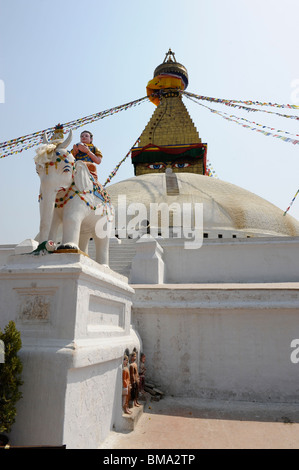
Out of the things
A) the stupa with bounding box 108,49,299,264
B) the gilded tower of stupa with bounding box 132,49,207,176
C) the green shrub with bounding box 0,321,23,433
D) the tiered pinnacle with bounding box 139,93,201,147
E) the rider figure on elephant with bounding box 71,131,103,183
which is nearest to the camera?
the green shrub with bounding box 0,321,23,433

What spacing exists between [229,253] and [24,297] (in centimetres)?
649

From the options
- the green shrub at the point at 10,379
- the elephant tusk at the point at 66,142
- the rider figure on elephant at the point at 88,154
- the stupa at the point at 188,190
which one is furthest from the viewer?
the stupa at the point at 188,190

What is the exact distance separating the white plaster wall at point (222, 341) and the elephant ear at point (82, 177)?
7.85 feet

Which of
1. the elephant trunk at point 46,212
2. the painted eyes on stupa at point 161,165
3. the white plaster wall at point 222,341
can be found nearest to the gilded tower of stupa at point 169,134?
→ the painted eyes on stupa at point 161,165

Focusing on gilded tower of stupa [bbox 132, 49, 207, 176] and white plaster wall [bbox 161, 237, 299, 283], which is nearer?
white plaster wall [bbox 161, 237, 299, 283]

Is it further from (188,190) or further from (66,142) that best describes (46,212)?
(188,190)

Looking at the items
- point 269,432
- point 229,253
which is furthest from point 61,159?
point 229,253

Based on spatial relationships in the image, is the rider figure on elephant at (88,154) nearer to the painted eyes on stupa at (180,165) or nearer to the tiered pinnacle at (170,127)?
the painted eyes on stupa at (180,165)

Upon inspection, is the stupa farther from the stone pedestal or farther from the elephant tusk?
the stone pedestal

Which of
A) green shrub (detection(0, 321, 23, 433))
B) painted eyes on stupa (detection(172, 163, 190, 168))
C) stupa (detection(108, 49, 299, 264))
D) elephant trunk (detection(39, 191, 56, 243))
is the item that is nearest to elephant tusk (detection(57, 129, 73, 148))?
elephant trunk (detection(39, 191, 56, 243))

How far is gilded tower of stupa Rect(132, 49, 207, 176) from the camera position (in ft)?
72.3

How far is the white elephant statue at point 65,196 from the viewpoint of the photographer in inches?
145

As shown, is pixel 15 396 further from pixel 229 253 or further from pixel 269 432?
pixel 229 253

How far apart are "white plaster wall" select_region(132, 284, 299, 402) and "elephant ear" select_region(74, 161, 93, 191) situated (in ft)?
7.85
